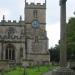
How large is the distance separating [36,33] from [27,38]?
304 centimetres

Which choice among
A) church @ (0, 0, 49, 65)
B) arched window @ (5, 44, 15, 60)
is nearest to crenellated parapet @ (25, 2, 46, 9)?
church @ (0, 0, 49, 65)

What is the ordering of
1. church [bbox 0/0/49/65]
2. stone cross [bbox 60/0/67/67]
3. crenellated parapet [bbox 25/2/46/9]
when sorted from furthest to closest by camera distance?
crenellated parapet [bbox 25/2/46/9] < church [bbox 0/0/49/65] < stone cross [bbox 60/0/67/67]

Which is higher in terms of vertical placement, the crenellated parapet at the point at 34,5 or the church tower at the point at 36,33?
the crenellated parapet at the point at 34,5

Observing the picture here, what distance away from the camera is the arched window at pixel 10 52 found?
7091 centimetres

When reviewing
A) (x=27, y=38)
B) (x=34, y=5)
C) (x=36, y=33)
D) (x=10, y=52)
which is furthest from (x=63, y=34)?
(x=34, y=5)

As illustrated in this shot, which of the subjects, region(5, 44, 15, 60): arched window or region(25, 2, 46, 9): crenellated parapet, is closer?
region(5, 44, 15, 60): arched window

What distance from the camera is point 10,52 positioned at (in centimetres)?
7156

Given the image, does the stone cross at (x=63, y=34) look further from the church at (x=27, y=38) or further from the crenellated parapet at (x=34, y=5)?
the crenellated parapet at (x=34, y=5)

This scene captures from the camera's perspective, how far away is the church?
71.7 meters

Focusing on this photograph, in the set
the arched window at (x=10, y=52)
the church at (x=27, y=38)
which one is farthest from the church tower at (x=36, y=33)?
the arched window at (x=10, y=52)

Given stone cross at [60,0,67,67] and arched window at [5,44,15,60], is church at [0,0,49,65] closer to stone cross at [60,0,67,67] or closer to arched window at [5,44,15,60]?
arched window at [5,44,15,60]

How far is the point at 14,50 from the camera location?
7225 cm

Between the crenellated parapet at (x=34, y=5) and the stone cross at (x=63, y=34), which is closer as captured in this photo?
the stone cross at (x=63, y=34)

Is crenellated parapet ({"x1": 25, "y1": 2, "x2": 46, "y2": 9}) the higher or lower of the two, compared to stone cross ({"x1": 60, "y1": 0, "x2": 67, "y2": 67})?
higher
